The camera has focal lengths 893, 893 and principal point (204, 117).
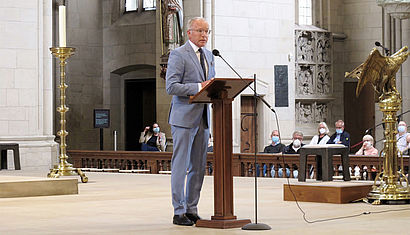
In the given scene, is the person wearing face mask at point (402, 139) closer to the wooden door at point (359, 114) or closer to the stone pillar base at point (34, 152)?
the stone pillar base at point (34, 152)

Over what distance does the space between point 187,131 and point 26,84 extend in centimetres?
1030

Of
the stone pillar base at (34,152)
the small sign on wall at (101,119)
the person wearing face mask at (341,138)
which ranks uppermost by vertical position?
the small sign on wall at (101,119)

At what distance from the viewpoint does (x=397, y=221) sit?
7.41m

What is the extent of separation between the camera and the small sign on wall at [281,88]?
21.0 m

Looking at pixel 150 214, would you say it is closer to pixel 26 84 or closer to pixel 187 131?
pixel 187 131

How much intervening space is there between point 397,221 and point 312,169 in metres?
7.24

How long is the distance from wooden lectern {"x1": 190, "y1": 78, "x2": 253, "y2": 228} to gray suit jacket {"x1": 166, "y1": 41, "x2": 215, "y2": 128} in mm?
308

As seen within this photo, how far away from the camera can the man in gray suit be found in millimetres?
7258

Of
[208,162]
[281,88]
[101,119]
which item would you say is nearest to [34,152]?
[208,162]

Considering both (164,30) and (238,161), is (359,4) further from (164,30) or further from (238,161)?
(238,161)

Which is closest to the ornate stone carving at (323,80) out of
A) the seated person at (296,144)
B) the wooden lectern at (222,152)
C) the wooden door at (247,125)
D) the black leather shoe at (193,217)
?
the wooden door at (247,125)

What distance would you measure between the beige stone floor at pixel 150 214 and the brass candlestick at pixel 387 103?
10.7 inches

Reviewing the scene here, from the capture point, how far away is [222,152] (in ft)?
22.9

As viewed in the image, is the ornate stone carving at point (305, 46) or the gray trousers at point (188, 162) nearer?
the gray trousers at point (188, 162)
